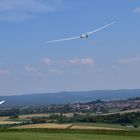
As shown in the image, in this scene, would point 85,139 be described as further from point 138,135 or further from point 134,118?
point 134,118

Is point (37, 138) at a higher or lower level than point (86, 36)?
lower

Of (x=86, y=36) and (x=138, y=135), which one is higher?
(x=86, y=36)

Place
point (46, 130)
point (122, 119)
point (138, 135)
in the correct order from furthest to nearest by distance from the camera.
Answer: point (122, 119) → point (46, 130) → point (138, 135)

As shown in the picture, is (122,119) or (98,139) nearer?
(98,139)

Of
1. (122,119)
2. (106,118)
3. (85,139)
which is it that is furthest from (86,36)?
(106,118)

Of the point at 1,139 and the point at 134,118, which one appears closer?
the point at 1,139

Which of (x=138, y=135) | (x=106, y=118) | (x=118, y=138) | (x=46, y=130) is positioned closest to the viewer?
(x=118, y=138)

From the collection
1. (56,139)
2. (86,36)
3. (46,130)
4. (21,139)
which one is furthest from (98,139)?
(46,130)

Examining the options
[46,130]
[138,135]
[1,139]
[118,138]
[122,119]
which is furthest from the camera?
[122,119]

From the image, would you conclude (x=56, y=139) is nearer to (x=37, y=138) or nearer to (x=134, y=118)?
(x=37, y=138)
